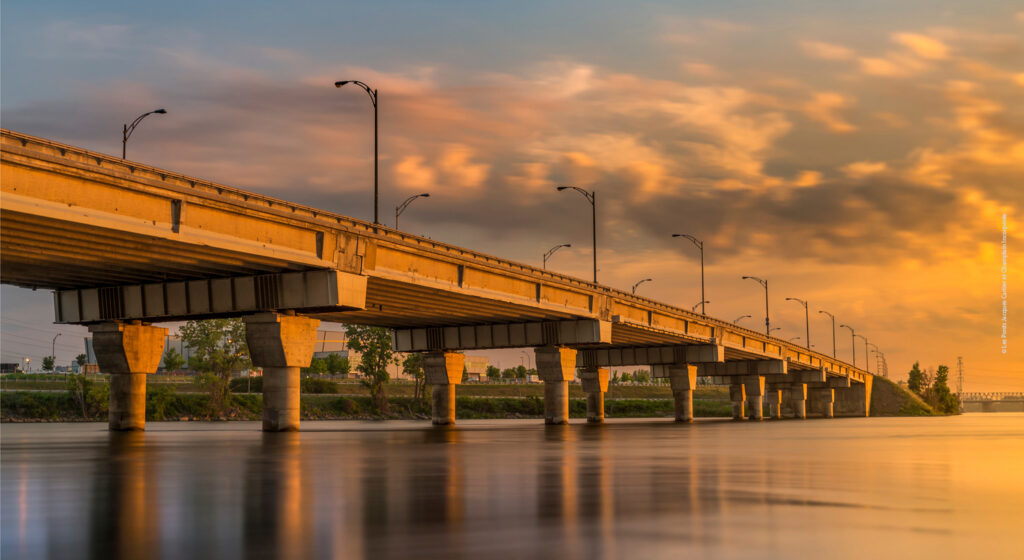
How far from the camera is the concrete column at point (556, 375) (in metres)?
81.0

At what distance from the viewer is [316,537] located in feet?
37.4

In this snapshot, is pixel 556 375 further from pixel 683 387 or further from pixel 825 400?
pixel 825 400

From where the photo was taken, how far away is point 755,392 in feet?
437

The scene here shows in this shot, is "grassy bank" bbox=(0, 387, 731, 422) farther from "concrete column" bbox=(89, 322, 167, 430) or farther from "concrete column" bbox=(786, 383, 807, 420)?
"concrete column" bbox=(89, 322, 167, 430)

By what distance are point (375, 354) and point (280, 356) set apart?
75192mm

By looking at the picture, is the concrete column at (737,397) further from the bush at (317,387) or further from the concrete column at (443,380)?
the concrete column at (443,380)

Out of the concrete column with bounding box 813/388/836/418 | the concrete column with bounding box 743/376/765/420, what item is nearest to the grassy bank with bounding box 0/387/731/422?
the concrete column with bounding box 743/376/765/420

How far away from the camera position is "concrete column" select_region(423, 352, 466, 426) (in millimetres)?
83375

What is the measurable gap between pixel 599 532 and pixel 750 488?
709 cm

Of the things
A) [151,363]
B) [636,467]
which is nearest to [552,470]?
[636,467]

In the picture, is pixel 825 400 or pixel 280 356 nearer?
pixel 280 356

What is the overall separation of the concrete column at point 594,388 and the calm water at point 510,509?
76646mm

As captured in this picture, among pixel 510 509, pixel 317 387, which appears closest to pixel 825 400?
pixel 317 387

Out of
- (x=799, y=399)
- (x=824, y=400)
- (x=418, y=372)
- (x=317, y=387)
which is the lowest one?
(x=824, y=400)
